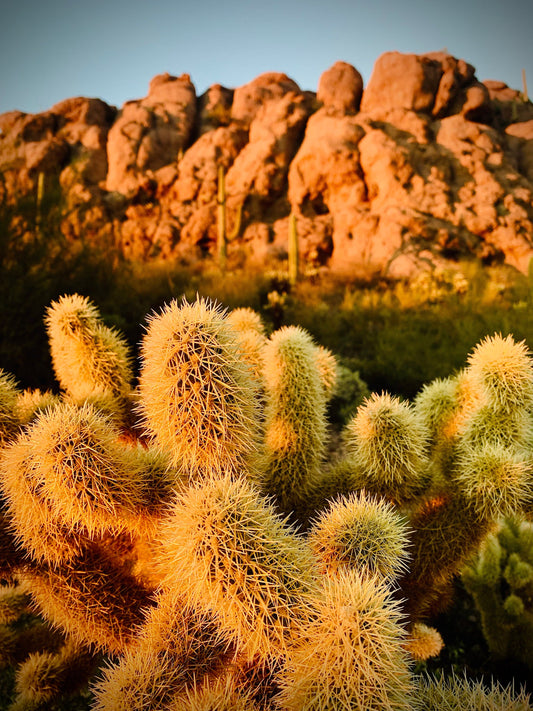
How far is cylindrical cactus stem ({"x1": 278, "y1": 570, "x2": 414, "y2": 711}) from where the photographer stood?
2.38 feet

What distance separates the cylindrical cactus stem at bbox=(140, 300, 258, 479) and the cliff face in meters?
12.6

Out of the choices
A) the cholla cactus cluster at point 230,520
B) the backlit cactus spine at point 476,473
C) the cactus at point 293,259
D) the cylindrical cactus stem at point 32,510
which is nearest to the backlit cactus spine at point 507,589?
the cholla cactus cluster at point 230,520

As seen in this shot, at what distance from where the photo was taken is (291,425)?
60.2 inches

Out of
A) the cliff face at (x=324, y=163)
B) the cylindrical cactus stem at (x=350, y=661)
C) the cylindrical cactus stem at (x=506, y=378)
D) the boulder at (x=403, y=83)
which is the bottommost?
the cylindrical cactus stem at (x=350, y=661)

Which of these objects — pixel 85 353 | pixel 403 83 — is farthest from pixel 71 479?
pixel 403 83

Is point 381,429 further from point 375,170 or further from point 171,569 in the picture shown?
point 375,170

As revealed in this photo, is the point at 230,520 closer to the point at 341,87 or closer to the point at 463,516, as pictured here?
the point at 463,516

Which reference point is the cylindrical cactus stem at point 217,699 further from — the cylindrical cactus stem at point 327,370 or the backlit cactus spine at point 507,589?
the backlit cactus spine at point 507,589

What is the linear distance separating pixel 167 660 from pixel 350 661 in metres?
0.46

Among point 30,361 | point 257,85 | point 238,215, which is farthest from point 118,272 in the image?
point 257,85

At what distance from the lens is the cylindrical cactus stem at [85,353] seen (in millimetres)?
1601

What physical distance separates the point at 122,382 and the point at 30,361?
341cm

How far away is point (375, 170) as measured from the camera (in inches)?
604

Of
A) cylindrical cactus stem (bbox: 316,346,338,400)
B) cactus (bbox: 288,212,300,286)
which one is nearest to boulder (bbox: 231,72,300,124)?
cactus (bbox: 288,212,300,286)
